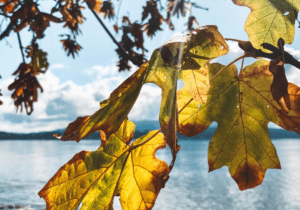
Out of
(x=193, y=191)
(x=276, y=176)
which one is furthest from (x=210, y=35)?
(x=276, y=176)

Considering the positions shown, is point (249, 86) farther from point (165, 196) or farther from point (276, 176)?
point (276, 176)

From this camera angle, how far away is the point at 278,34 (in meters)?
0.36

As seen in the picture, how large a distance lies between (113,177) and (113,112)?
0.16 meters

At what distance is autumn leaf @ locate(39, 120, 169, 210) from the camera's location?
39 cm

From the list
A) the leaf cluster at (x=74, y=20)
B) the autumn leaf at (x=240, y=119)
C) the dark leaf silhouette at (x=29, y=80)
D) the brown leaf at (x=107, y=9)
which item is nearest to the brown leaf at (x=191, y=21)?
the leaf cluster at (x=74, y=20)

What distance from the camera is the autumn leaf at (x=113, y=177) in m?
0.39

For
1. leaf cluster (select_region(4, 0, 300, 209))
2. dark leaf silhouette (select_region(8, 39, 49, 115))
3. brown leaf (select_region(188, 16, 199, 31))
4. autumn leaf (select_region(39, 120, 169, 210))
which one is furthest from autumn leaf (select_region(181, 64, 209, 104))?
brown leaf (select_region(188, 16, 199, 31))

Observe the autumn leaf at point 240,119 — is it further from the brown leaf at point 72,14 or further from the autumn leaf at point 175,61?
the brown leaf at point 72,14

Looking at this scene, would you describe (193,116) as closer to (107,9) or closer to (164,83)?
(164,83)

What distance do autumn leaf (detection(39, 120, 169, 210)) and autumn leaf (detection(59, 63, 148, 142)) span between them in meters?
0.11

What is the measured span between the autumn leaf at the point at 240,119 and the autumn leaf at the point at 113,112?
0.15 meters

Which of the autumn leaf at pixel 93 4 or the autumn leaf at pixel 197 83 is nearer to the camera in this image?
the autumn leaf at pixel 197 83

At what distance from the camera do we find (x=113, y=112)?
0.31 metres

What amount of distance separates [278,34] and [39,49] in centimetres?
225
